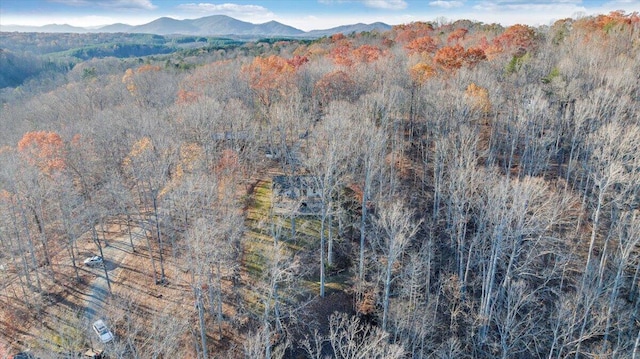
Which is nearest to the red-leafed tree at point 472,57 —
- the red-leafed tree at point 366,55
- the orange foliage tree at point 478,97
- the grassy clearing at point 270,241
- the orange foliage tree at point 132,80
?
the orange foliage tree at point 478,97

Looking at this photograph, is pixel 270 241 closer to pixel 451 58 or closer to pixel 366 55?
pixel 451 58

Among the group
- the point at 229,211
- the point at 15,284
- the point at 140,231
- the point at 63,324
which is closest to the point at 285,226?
the point at 229,211


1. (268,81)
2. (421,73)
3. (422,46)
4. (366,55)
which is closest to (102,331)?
(268,81)

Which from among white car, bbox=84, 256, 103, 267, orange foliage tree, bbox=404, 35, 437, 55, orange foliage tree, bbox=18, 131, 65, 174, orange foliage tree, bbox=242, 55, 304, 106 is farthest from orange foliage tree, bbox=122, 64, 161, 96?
orange foliage tree, bbox=404, 35, 437, 55

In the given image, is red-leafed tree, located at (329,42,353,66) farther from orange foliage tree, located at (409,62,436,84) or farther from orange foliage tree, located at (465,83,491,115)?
orange foliage tree, located at (465,83,491,115)

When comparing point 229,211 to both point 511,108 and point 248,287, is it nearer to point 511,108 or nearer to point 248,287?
point 248,287
